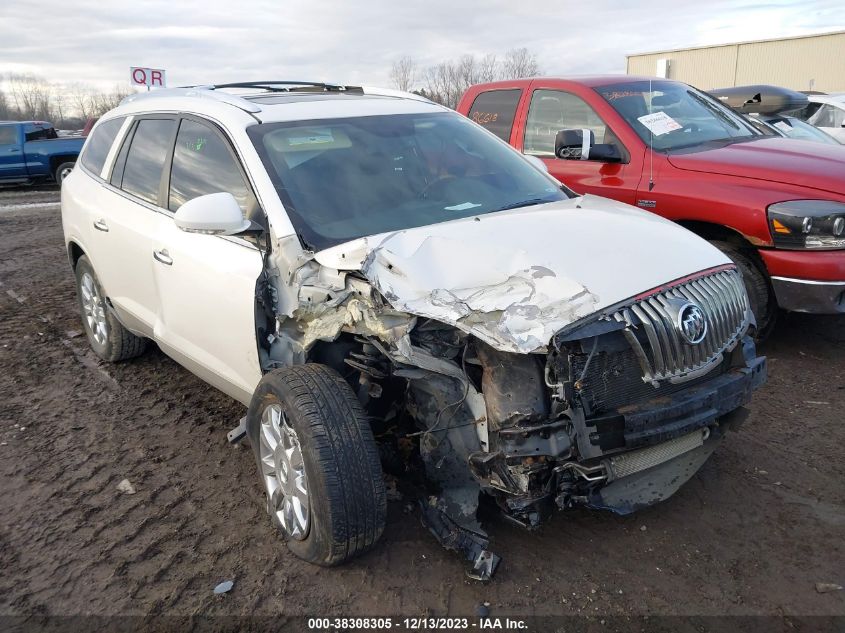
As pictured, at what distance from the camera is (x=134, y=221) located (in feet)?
13.2

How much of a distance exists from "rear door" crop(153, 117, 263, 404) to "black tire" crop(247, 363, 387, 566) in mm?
556

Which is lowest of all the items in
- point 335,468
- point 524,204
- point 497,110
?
point 335,468

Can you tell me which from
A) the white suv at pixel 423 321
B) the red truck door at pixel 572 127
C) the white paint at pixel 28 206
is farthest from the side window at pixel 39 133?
the white suv at pixel 423 321

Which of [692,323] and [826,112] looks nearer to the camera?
[692,323]

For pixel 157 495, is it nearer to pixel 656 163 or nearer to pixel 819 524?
pixel 819 524

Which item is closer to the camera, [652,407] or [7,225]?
[652,407]

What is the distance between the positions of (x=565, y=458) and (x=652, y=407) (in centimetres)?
44

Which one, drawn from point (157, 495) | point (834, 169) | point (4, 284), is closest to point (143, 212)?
point (157, 495)

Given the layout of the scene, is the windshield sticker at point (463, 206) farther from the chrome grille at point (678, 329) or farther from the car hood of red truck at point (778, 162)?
the car hood of red truck at point (778, 162)

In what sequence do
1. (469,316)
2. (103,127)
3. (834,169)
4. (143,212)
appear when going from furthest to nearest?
(103,127), (834,169), (143,212), (469,316)

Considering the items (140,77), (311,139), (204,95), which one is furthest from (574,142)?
(140,77)

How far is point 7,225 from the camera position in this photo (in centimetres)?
1170

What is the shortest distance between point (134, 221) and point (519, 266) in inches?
98.2

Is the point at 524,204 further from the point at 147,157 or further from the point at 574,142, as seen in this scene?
the point at 147,157
